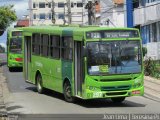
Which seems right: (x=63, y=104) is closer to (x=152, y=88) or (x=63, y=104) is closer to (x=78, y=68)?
(x=78, y=68)

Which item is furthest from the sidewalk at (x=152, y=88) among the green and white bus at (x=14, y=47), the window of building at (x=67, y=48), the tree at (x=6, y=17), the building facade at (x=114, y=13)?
the building facade at (x=114, y=13)

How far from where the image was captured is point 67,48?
20.3 metres

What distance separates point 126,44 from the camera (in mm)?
18953

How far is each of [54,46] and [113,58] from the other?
3870 mm

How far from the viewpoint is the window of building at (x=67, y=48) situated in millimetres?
19975

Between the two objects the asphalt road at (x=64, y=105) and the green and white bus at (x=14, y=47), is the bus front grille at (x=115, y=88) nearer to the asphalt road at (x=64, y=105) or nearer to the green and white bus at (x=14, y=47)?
the asphalt road at (x=64, y=105)

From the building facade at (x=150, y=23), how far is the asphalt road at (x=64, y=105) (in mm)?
20721

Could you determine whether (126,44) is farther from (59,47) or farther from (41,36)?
(41,36)

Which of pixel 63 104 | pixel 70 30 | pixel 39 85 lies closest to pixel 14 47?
pixel 39 85

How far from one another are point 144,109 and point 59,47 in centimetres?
460

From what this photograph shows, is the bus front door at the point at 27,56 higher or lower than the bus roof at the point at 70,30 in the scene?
lower

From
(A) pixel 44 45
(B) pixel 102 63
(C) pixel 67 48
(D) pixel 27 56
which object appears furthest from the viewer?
(D) pixel 27 56

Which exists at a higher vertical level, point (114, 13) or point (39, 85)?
point (114, 13)

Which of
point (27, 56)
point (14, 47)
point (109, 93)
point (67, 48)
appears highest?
point (67, 48)
